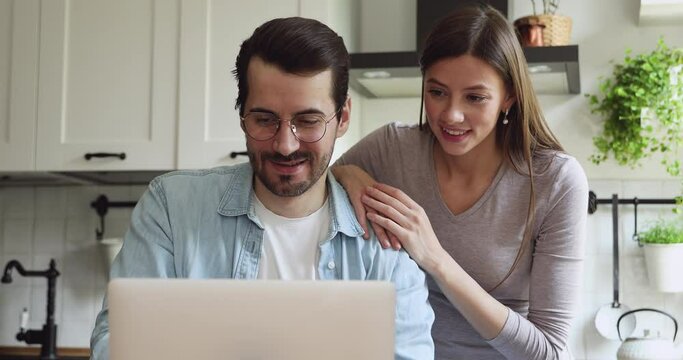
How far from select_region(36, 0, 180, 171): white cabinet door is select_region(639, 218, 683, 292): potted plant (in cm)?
150

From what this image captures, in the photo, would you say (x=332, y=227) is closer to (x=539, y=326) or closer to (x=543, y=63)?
(x=539, y=326)

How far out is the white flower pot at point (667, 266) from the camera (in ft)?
9.34

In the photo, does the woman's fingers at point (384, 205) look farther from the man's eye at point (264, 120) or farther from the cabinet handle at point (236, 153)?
the cabinet handle at point (236, 153)

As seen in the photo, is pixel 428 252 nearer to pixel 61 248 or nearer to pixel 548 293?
pixel 548 293

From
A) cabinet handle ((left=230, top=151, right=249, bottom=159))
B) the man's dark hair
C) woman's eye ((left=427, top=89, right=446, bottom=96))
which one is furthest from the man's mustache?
cabinet handle ((left=230, top=151, right=249, bottom=159))

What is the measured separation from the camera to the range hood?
2.59 m

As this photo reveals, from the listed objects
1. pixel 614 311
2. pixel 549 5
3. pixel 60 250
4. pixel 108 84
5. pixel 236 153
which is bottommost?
pixel 614 311

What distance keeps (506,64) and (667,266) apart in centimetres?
136

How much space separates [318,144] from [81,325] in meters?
2.08

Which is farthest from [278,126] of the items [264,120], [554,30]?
[554,30]

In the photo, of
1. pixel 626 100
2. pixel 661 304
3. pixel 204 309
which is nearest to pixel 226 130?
pixel 626 100

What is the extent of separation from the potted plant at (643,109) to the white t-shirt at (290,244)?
1551mm

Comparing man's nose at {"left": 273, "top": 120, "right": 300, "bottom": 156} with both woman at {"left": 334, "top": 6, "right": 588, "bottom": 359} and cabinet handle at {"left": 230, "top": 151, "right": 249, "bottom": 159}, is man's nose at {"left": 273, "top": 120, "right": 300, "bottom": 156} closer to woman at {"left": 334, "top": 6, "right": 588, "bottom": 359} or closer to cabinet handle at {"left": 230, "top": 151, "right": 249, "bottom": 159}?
woman at {"left": 334, "top": 6, "right": 588, "bottom": 359}

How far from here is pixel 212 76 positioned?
294cm
